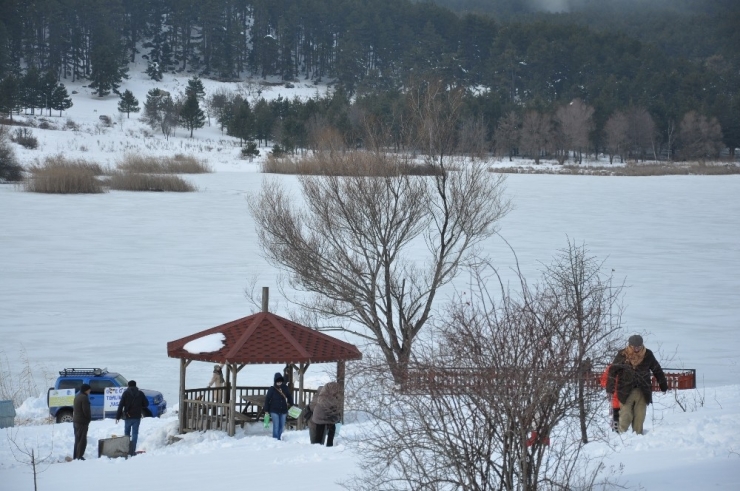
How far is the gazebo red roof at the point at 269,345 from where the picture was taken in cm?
1203

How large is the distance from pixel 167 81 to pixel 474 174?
98.1 m

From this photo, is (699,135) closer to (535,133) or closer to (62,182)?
(535,133)

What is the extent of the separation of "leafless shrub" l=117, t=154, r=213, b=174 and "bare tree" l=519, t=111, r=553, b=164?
33728 mm

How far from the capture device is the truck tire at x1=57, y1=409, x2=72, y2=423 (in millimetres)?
14602

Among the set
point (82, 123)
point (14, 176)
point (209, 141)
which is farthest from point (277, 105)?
point (14, 176)

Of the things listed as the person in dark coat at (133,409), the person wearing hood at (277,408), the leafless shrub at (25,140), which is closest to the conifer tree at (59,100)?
the leafless shrub at (25,140)

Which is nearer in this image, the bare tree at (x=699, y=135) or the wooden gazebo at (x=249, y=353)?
the wooden gazebo at (x=249, y=353)

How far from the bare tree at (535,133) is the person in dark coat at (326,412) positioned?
77.8m

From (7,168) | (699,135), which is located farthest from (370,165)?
(699,135)

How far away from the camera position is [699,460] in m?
8.26

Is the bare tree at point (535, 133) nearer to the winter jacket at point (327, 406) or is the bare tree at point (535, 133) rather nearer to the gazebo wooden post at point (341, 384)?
the gazebo wooden post at point (341, 384)

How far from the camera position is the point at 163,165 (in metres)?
57.6

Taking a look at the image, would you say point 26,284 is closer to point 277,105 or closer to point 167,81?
point 277,105

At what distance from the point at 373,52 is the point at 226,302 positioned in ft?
390
